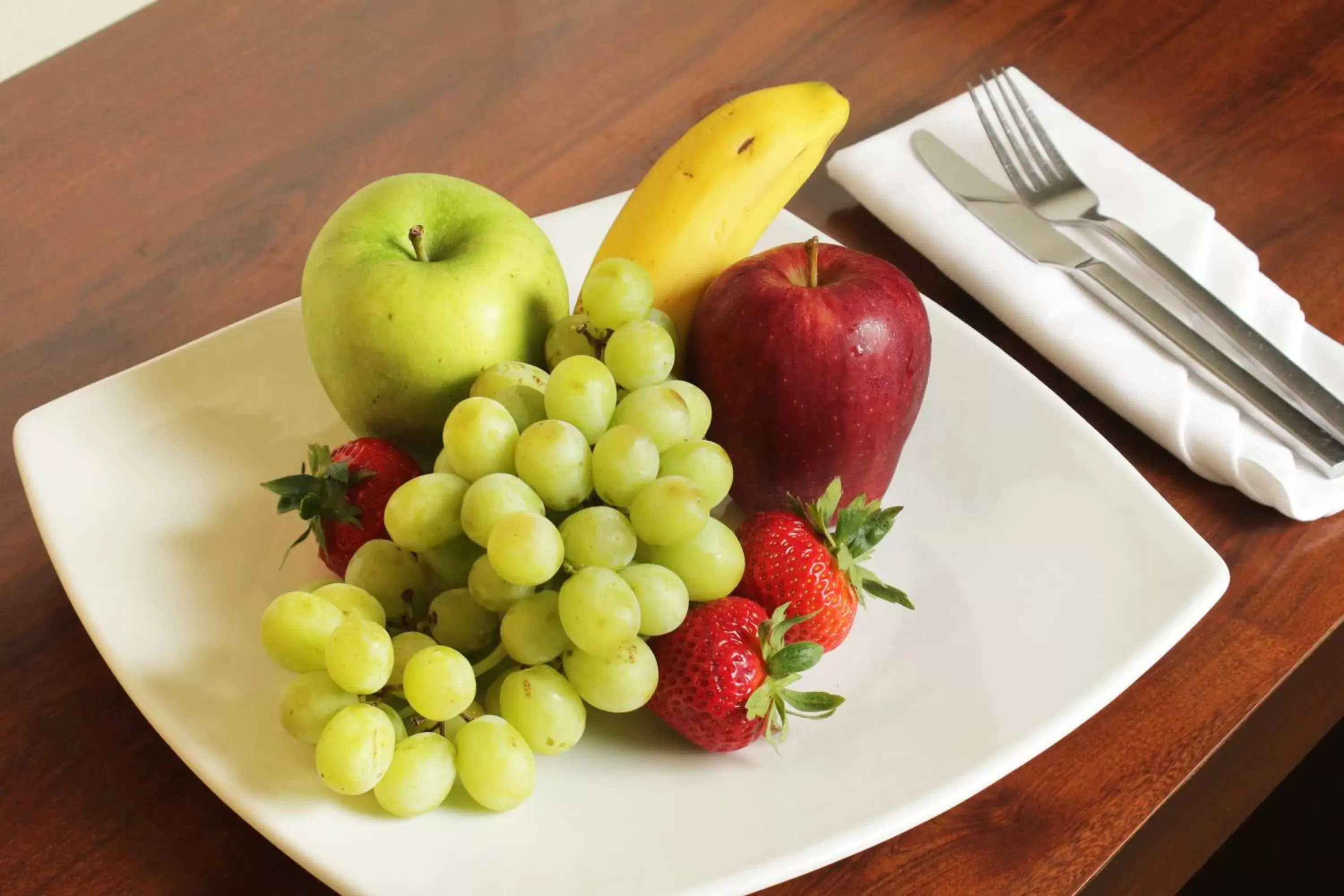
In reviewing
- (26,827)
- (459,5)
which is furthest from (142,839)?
(459,5)

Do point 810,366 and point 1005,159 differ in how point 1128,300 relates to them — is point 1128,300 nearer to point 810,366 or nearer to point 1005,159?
point 1005,159

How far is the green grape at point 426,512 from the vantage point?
0.55 metres

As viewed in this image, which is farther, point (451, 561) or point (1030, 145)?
point (1030, 145)

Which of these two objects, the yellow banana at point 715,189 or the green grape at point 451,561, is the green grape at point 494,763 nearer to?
the green grape at point 451,561

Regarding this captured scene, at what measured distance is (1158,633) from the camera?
2.00ft

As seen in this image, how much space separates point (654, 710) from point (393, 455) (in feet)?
0.61

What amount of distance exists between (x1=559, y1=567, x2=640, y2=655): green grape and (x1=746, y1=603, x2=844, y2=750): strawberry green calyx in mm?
62

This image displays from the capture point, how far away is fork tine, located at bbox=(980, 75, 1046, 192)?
90cm

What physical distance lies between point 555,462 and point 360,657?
4.6 inches

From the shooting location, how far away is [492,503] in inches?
20.8

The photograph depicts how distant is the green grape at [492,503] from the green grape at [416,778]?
9cm

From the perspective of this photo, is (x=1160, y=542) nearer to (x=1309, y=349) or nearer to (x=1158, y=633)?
(x=1158, y=633)

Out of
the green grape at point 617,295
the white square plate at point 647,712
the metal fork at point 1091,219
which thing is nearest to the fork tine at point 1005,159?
the metal fork at point 1091,219

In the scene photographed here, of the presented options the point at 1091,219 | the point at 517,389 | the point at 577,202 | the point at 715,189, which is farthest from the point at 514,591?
the point at 1091,219
